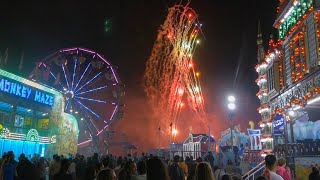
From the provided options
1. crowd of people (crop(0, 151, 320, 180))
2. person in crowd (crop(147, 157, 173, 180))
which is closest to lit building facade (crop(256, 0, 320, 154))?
crowd of people (crop(0, 151, 320, 180))

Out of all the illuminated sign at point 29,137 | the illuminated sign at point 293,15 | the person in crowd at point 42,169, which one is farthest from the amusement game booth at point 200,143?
the person in crowd at point 42,169

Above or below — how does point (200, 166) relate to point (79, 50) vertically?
below

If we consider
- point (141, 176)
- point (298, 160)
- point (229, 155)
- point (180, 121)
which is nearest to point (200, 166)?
point (141, 176)

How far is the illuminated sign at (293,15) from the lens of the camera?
Answer: 56.5 feet

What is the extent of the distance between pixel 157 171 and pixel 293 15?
57.6 ft

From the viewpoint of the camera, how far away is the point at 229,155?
2475 centimetres

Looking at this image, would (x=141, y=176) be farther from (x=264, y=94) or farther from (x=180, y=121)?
(x=180, y=121)

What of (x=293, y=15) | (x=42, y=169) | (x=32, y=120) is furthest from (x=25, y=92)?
(x=293, y=15)

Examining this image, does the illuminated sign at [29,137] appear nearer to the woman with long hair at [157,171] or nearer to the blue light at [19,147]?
the blue light at [19,147]

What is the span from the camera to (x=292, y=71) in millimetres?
19156

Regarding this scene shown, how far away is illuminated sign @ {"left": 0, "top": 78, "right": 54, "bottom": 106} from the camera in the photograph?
76.8 ft

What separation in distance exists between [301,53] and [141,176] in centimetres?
1481

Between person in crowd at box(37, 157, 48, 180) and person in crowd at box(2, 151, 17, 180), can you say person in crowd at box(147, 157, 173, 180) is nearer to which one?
person in crowd at box(2, 151, 17, 180)

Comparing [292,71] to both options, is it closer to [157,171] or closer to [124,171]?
[124,171]
